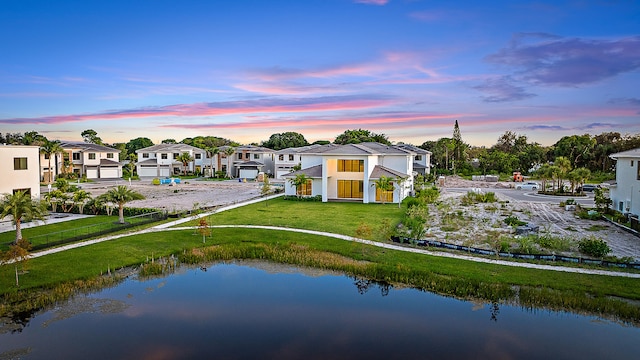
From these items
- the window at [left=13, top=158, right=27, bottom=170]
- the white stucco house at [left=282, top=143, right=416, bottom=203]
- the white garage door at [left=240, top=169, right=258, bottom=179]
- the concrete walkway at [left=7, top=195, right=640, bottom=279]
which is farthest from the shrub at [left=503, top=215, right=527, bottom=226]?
the white garage door at [left=240, top=169, right=258, bottom=179]

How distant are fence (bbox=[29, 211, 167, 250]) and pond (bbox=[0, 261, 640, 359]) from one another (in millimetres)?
Result: 7173

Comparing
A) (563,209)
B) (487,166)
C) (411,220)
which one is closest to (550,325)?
(411,220)

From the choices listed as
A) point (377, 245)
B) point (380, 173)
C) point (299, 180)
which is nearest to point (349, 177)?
point (380, 173)

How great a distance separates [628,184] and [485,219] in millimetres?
9862

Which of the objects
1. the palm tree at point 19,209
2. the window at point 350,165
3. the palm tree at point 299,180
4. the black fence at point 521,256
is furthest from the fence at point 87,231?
the window at point 350,165

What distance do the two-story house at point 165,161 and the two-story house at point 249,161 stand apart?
12.3 feet

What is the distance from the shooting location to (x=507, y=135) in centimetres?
10181

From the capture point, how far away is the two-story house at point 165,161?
7612 centimetres

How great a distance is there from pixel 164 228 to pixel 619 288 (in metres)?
23.9

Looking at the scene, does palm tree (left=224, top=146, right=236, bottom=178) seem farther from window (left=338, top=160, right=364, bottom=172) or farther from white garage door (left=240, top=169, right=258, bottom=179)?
window (left=338, top=160, right=364, bottom=172)

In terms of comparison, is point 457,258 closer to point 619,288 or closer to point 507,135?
point 619,288

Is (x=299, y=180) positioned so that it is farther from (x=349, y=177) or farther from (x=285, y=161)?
(x=285, y=161)

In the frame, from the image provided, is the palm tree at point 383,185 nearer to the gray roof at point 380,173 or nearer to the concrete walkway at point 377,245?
the gray roof at point 380,173

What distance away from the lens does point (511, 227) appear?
2792 cm
